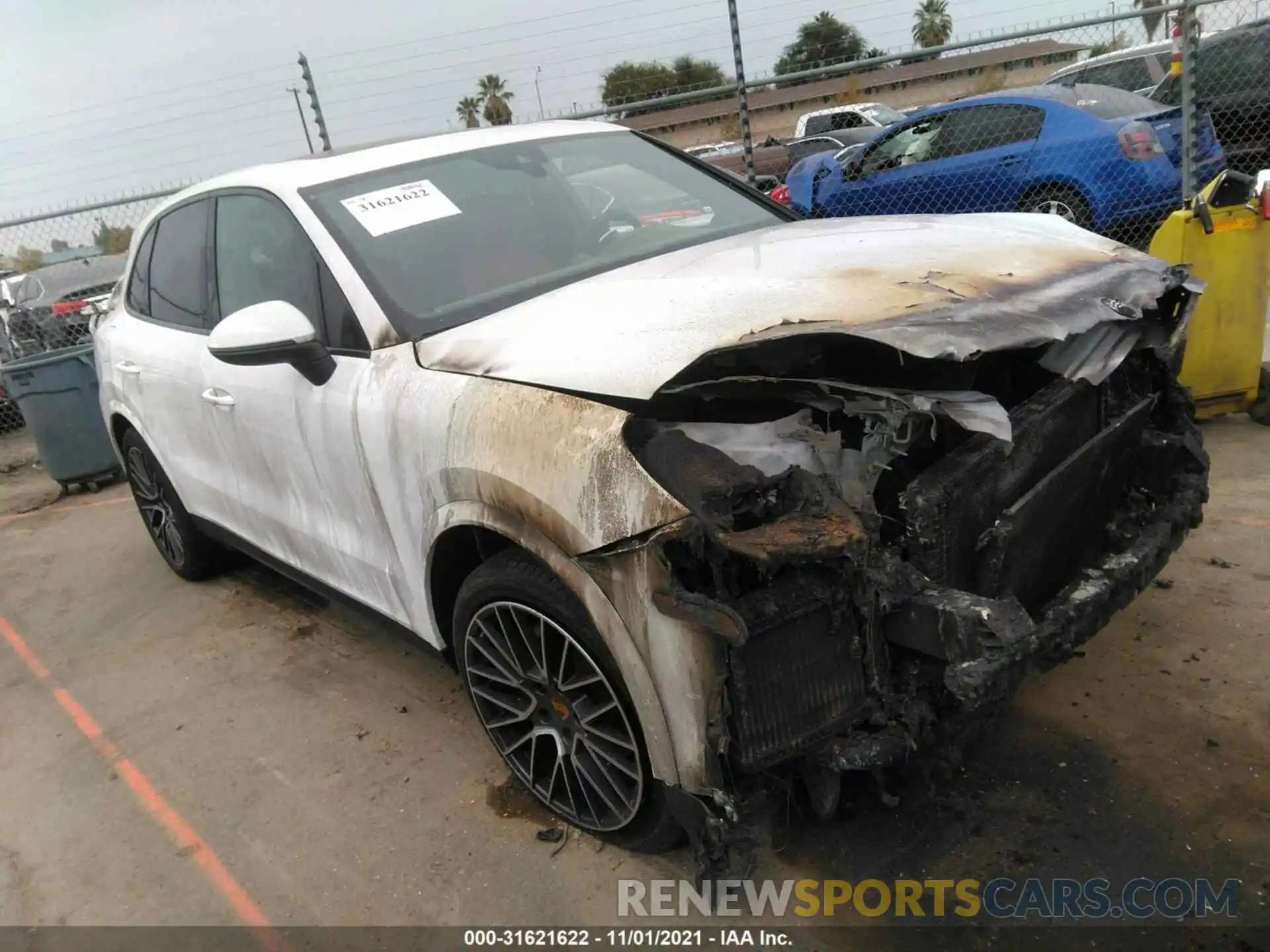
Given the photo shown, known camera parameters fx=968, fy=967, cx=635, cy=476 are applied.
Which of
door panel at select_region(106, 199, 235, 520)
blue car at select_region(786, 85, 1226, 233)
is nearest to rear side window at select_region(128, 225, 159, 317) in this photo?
door panel at select_region(106, 199, 235, 520)

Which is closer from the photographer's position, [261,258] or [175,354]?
[261,258]

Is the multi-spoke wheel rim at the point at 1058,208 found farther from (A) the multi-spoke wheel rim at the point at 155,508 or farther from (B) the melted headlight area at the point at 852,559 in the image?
(A) the multi-spoke wheel rim at the point at 155,508

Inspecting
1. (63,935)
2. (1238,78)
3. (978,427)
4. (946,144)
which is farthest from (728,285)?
(1238,78)

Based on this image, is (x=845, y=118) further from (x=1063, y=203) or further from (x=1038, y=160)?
(x=1063, y=203)

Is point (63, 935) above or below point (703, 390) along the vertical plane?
below

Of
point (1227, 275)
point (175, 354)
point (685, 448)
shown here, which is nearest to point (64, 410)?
point (175, 354)

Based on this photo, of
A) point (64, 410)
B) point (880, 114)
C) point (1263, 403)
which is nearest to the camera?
point (1263, 403)

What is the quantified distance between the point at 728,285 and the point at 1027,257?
81cm

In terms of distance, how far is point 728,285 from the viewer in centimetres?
241

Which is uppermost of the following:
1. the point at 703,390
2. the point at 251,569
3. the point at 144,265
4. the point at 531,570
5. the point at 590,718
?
the point at 144,265

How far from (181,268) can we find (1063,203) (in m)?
6.67

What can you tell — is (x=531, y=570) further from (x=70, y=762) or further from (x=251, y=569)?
(x=251, y=569)

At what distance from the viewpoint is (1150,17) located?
21.1 ft

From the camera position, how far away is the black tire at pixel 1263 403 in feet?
15.4
